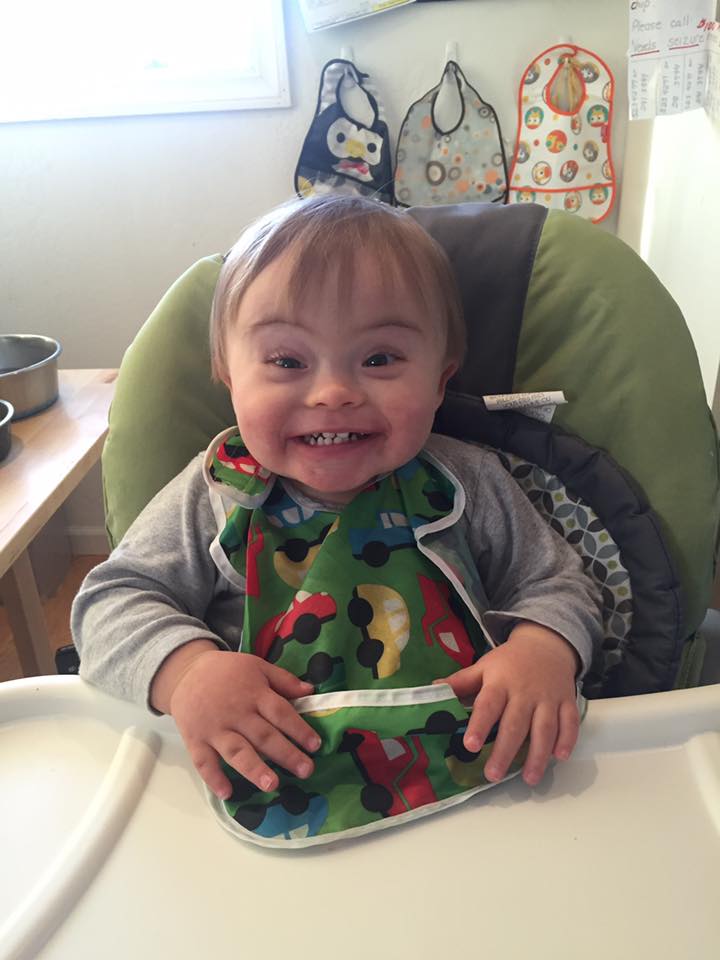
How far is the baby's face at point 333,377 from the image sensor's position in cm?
74

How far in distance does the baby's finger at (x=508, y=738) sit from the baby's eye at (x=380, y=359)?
1.09 ft

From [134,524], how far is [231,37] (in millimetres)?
1297

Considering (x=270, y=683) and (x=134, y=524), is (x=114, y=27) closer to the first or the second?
(x=134, y=524)

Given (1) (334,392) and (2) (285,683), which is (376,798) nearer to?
(2) (285,683)

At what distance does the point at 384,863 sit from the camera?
0.59m

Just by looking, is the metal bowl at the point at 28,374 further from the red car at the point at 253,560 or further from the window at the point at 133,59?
the red car at the point at 253,560

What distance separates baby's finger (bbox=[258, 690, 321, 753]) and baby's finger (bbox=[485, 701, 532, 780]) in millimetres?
143

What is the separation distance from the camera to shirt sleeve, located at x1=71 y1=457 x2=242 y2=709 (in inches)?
28.2

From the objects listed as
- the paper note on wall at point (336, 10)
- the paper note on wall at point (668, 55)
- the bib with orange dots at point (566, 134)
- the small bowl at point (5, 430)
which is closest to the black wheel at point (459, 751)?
the small bowl at point (5, 430)

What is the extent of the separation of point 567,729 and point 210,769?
296 mm

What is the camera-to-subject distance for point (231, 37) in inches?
66.4

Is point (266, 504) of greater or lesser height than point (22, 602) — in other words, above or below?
above

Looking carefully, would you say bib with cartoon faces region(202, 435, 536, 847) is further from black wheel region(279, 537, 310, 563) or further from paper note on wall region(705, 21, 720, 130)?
paper note on wall region(705, 21, 720, 130)

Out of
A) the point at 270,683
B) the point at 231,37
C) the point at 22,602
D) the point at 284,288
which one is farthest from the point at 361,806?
the point at 231,37
